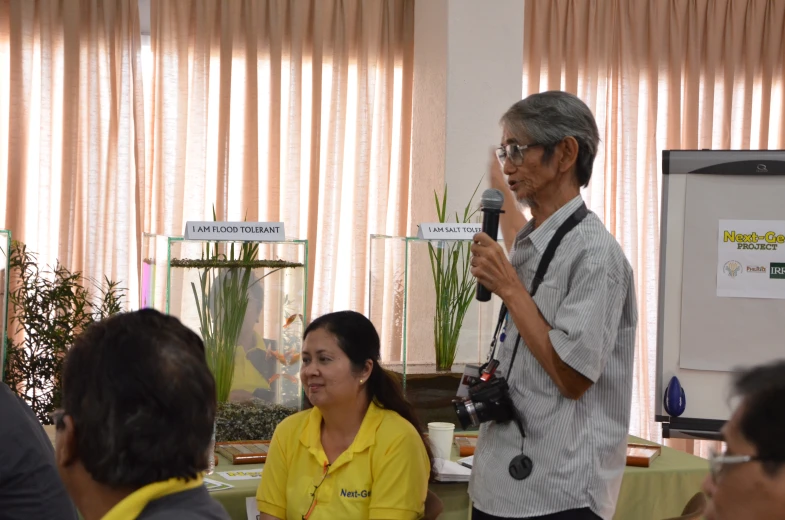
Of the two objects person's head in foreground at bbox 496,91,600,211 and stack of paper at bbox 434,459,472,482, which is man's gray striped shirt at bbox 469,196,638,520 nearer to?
person's head in foreground at bbox 496,91,600,211

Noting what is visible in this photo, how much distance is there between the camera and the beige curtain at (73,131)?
4.59 m

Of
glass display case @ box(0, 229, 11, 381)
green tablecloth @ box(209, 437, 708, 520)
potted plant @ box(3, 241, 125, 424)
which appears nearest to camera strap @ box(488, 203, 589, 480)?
green tablecloth @ box(209, 437, 708, 520)

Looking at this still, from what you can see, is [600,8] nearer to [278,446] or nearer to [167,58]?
Result: [167,58]

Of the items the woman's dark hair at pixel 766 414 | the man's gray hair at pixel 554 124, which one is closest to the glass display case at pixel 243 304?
the man's gray hair at pixel 554 124

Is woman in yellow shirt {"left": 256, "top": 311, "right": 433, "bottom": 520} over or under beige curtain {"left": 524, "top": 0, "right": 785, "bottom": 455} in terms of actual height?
under

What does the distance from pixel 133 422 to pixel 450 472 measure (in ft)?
5.06

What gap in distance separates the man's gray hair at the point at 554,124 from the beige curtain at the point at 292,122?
10.9 feet

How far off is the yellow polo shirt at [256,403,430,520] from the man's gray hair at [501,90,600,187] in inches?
35.7

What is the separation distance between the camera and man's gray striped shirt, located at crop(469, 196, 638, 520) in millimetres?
1586

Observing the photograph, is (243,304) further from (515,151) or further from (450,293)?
(515,151)

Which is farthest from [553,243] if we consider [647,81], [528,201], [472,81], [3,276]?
[647,81]

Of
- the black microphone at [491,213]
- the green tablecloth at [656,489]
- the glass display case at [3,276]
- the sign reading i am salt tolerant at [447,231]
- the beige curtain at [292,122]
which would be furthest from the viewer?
the beige curtain at [292,122]

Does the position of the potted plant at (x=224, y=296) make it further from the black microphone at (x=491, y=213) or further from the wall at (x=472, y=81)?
the wall at (x=472, y=81)

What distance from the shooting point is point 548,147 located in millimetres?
1682
